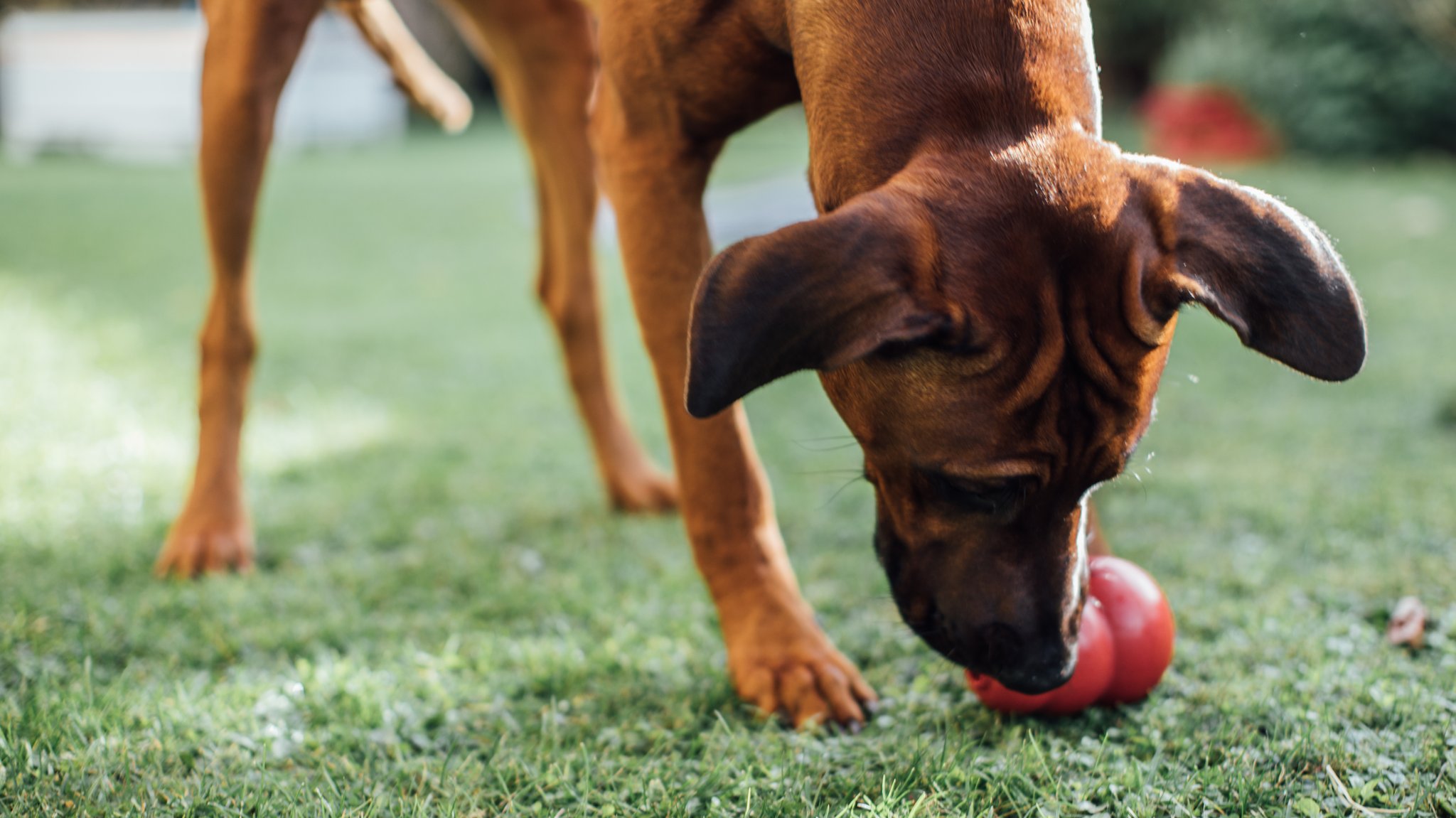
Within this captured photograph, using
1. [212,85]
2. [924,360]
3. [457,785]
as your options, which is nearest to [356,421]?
[212,85]

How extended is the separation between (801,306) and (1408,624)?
1.78 metres

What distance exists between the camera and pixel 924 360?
1.91m

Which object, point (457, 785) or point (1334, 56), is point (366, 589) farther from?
point (1334, 56)

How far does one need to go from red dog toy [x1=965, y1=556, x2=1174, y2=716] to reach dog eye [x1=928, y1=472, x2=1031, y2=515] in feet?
1.15

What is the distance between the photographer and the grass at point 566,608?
2.05 m

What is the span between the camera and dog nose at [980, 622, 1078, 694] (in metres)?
2.05

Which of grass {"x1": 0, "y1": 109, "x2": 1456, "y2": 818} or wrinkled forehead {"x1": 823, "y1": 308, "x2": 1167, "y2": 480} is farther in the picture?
grass {"x1": 0, "y1": 109, "x2": 1456, "y2": 818}

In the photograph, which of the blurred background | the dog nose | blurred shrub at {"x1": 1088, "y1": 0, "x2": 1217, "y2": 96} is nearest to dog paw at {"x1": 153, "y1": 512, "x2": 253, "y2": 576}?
the dog nose

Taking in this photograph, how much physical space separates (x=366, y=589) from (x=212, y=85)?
1.46 metres

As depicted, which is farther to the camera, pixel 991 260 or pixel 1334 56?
pixel 1334 56

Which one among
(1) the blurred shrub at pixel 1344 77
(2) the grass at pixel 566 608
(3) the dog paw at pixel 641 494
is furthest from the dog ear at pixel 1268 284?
(1) the blurred shrub at pixel 1344 77

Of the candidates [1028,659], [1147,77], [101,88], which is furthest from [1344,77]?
[101,88]

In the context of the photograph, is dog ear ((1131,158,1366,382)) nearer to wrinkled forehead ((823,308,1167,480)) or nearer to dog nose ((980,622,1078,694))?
wrinkled forehead ((823,308,1167,480))

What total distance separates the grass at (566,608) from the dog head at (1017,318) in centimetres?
39
